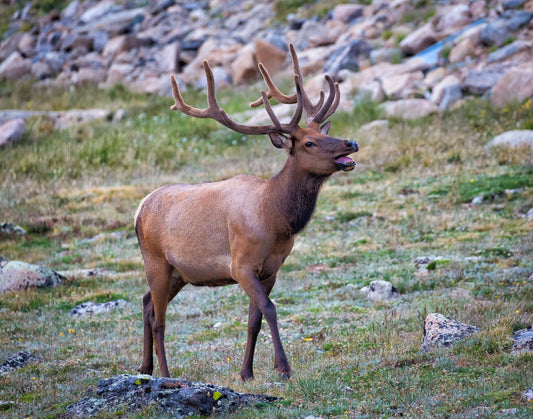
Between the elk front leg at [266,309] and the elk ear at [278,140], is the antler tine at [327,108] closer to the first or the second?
the elk ear at [278,140]

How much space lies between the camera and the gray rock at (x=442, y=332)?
6992 millimetres

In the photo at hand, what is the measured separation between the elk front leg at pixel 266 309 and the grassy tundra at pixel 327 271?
250 millimetres

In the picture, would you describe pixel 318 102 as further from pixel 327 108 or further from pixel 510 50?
pixel 510 50

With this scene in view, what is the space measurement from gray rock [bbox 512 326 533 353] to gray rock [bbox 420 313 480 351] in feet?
1.43

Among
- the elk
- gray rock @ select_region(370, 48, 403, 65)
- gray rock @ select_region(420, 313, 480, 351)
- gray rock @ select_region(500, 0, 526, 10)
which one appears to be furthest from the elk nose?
gray rock @ select_region(500, 0, 526, 10)

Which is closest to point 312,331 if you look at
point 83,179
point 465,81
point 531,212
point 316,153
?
point 316,153

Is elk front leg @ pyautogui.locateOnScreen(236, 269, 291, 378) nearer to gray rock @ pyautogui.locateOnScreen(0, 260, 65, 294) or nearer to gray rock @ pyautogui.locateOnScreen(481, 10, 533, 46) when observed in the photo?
gray rock @ pyautogui.locateOnScreen(0, 260, 65, 294)

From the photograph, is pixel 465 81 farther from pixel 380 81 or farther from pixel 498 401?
pixel 498 401

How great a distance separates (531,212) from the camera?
1264 cm

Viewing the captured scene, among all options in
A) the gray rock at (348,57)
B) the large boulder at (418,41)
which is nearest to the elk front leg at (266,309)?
the gray rock at (348,57)

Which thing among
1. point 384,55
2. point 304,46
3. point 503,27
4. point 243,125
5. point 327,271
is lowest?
point 304,46

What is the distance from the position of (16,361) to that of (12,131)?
52.2 ft

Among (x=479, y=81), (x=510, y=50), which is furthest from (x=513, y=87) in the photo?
(x=510, y=50)

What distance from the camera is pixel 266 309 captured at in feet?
21.7
